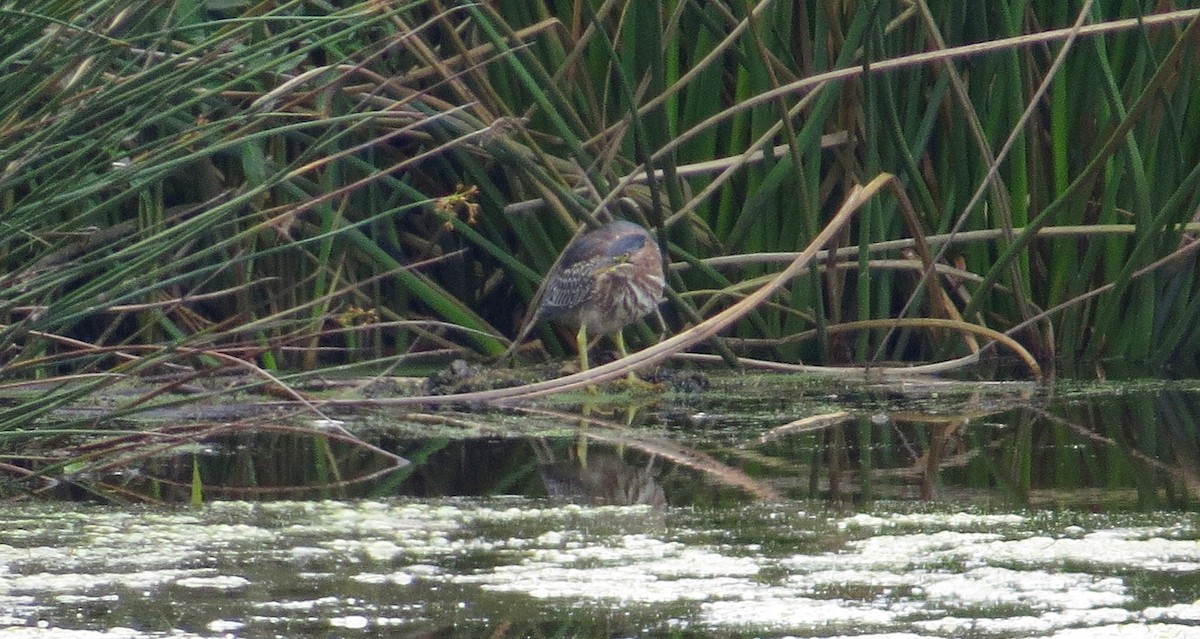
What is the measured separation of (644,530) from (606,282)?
2319 millimetres

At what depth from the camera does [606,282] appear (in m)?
5.30

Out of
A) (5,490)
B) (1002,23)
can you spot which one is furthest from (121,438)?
(1002,23)

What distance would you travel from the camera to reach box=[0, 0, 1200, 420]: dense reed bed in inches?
208

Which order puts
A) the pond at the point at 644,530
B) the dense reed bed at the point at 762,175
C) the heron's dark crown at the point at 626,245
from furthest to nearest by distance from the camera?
the heron's dark crown at the point at 626,245, the dense reed bed at the point at 762,175, the pond at the point at 644,530

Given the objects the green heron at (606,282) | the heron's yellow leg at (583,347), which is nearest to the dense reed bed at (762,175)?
the green heron at (606,282)

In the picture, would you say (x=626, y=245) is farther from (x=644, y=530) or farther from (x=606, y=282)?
(x=644, y=530)

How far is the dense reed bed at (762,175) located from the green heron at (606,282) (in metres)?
0.09

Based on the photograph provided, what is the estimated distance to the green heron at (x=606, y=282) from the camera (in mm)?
5363

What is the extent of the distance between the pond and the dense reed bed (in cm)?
97

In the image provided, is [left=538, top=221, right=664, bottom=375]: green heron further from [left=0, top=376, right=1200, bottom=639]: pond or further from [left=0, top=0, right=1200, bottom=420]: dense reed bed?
[left=0, top=376, right=1200, bottom=639]: pond

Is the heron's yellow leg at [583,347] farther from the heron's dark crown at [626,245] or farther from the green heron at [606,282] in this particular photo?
the heron's dark crown at [626,245]

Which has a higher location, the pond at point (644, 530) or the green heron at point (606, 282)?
the green heron at point (606, 282)

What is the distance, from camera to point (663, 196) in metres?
5.87

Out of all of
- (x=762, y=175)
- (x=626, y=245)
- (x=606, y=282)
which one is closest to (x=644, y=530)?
(x=606, y=282)
